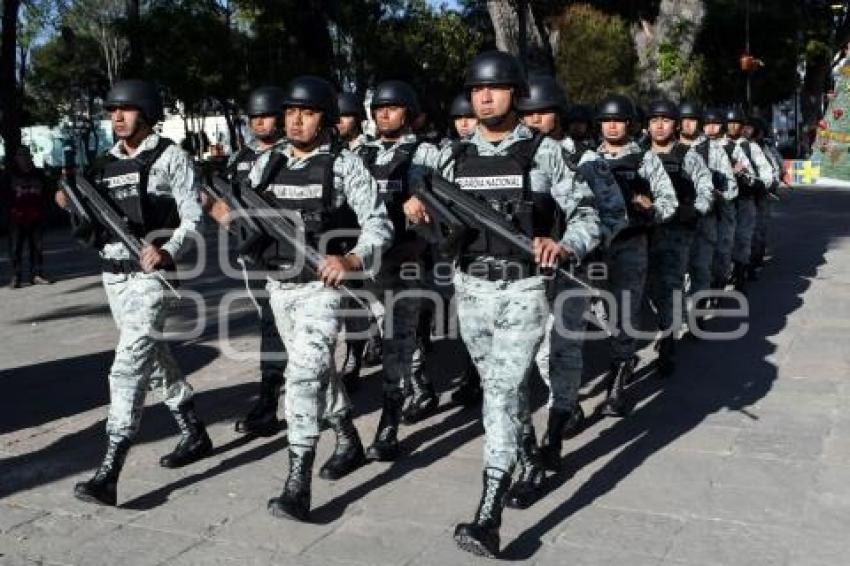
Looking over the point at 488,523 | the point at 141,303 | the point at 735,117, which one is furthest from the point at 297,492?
the point at 735,117

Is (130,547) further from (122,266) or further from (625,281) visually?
(625,281)

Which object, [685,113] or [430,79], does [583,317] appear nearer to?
[685,113]

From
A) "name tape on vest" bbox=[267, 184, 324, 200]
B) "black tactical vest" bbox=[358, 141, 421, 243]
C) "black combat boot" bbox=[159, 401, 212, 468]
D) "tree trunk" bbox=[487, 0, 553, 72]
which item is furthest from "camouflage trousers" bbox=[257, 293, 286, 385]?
"tree trunk" bbox=[487, 0, 553, 72]

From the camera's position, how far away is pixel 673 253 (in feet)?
22.9

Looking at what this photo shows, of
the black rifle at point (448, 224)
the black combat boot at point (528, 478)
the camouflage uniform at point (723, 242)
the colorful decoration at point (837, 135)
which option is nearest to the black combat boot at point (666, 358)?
the camouflage uniform at point (723, 242)

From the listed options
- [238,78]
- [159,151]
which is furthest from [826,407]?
[238,78]

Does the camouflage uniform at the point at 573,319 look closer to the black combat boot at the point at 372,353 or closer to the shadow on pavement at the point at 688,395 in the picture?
the shadow on pavement at the point at 688,395

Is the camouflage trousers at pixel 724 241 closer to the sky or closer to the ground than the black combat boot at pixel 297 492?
closer to the sky

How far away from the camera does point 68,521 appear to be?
14.2 feet

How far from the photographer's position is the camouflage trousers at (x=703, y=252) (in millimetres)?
8102

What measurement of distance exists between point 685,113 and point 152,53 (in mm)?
17614

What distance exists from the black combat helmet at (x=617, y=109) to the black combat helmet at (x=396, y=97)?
46.7 inches

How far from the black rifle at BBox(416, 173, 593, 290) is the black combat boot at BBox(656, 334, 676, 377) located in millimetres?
Result: 3131

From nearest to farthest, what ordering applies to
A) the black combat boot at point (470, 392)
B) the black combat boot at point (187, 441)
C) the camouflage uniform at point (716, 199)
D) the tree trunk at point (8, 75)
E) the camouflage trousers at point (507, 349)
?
1. the camouflage trousers at point (507, 349)
2. the black combat boot at point (187, 441)
3. the black combat boot at point (470, 392)
4. the camouflage uniform at point (716, 199)
5. the tree trunk at point (8, 75)
